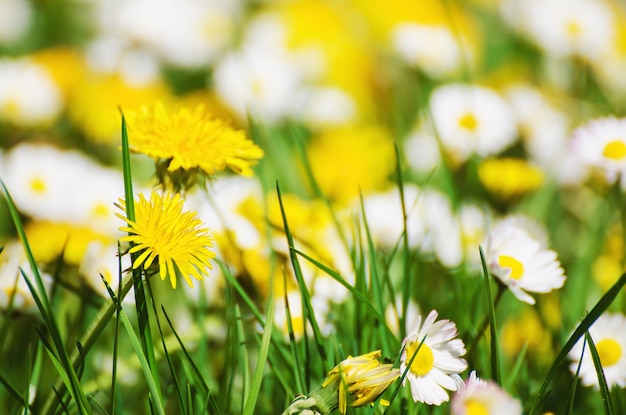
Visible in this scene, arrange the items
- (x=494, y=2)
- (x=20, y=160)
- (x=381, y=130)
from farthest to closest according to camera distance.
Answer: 1. (x=494, y=2)
2. (x=381, y=130)
3. (x=20, y=160)

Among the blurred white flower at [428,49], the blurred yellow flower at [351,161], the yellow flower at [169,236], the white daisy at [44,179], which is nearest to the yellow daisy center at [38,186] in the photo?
the white daisy at [44,179]

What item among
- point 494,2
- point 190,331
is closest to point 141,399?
point 190,331

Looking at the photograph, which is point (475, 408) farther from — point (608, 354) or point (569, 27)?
point (569, 27)

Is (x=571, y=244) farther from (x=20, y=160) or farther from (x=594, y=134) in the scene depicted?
(x=20, y=160)

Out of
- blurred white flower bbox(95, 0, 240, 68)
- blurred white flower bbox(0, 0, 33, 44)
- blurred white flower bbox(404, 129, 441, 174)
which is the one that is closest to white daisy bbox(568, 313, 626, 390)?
blurred white flower bbox(404, 129, 441, 174)

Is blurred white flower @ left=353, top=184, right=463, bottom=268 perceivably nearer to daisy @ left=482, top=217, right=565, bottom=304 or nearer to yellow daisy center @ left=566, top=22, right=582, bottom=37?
daisy @ left=482, top=217, right=565, bottom=304

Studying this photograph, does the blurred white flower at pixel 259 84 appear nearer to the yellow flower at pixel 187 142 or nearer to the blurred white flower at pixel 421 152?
the blurred white flower at pixel 421 152
